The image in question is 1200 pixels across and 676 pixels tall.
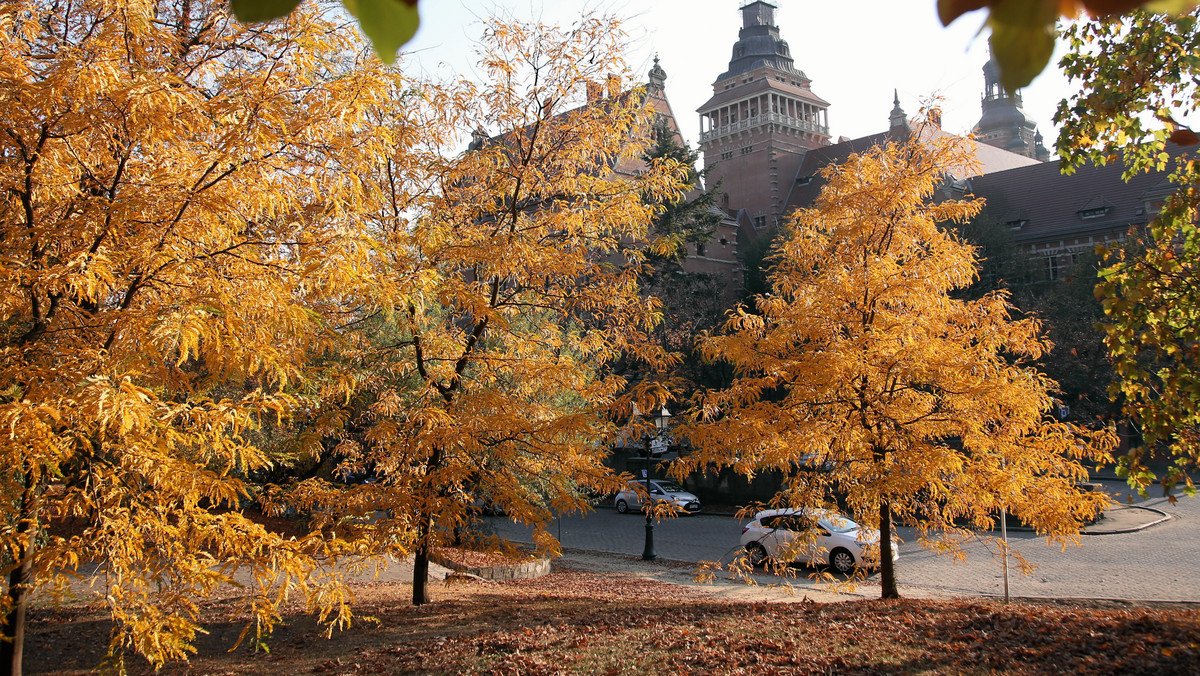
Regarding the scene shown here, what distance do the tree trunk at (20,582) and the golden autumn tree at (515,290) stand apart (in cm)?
291

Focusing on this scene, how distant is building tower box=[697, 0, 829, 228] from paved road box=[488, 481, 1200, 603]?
41463 millimetres

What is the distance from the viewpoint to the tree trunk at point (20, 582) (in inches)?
209

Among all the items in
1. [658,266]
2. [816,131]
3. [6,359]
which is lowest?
[6,359]

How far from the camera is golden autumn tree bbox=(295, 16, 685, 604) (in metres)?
9.01

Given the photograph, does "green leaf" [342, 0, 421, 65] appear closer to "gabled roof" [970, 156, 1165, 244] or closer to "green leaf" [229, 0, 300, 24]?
"green leaf" [229, 0, 300, 24]

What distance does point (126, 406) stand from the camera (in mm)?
4617

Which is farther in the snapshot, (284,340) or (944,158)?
(944,158)

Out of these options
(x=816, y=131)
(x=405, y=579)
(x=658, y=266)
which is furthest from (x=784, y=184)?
(x=405, y=579)

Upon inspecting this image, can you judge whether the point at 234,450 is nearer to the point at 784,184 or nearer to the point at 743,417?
the point at 743,417

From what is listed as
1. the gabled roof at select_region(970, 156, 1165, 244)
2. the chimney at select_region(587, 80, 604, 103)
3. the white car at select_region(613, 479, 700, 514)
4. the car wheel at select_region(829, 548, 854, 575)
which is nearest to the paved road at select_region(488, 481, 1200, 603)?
the car wheel at select_region(829, 548, 854, 575)

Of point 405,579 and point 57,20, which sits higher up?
point 57,20

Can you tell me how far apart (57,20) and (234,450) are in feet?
15.3

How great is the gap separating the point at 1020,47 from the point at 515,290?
1002 cm

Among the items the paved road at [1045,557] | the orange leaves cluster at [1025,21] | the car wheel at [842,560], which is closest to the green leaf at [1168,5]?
the orange leaves cluster at [1025,21]
